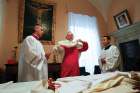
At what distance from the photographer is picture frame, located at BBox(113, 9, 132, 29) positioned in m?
4.89

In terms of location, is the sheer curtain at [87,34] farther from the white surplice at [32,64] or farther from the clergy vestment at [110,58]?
the white surplice at [32,64]

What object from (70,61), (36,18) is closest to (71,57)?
(70,61)

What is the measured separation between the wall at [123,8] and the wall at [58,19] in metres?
0.28

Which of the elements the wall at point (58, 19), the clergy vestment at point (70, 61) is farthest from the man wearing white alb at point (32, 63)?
the wall at point (58, 19)

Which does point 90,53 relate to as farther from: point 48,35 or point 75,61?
point 75,61

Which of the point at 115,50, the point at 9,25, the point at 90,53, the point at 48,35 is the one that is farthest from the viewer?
the point at 90,53

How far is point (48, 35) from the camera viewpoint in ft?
16.7

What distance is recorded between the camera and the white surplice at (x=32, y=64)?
129 inches

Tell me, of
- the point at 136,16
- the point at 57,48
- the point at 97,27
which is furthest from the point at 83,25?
the point at 57,48

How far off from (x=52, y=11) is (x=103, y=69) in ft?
7.61

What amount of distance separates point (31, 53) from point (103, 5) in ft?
11.0

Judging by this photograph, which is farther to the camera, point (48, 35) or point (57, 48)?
point (48, 35)

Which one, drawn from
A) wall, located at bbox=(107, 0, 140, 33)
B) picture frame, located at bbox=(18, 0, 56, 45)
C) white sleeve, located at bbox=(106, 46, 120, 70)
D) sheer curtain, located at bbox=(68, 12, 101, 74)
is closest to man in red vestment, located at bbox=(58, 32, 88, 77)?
white sleeve, located at bbox=(106, 46, 120, 70)

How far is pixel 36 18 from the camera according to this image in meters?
5.05
